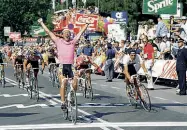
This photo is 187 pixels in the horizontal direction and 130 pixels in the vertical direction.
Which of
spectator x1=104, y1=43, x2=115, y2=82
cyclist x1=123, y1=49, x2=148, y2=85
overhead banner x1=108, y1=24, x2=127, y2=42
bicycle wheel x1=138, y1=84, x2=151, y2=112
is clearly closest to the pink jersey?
cyclist x1=123, y1=49, x2=148, y2=85

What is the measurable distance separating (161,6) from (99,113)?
1203 centimetres

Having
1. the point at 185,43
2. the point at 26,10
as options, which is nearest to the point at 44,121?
the point at 185,43

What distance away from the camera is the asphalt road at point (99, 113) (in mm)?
10930

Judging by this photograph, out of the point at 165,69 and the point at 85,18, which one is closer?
the point at 165,69

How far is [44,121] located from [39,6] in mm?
85574

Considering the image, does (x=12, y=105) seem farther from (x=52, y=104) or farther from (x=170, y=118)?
(x=170, y=118)

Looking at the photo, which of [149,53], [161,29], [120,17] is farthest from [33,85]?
[120,17]

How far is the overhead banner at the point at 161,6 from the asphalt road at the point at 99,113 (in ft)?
21.1

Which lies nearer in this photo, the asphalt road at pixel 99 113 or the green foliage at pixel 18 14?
the asphalt road at pixel 99 113

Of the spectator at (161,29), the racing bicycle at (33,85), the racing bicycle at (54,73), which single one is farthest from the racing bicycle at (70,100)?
the spectator at (161,29)

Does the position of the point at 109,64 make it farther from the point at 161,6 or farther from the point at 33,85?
the point at 33,85

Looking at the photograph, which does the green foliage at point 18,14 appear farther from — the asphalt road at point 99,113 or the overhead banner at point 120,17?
the asphalt road at point 99,113

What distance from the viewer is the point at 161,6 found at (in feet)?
78.4

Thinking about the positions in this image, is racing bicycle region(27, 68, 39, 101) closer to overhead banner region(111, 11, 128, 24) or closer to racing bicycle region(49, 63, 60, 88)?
racing bicycle region(49, 63, 60, 88)
